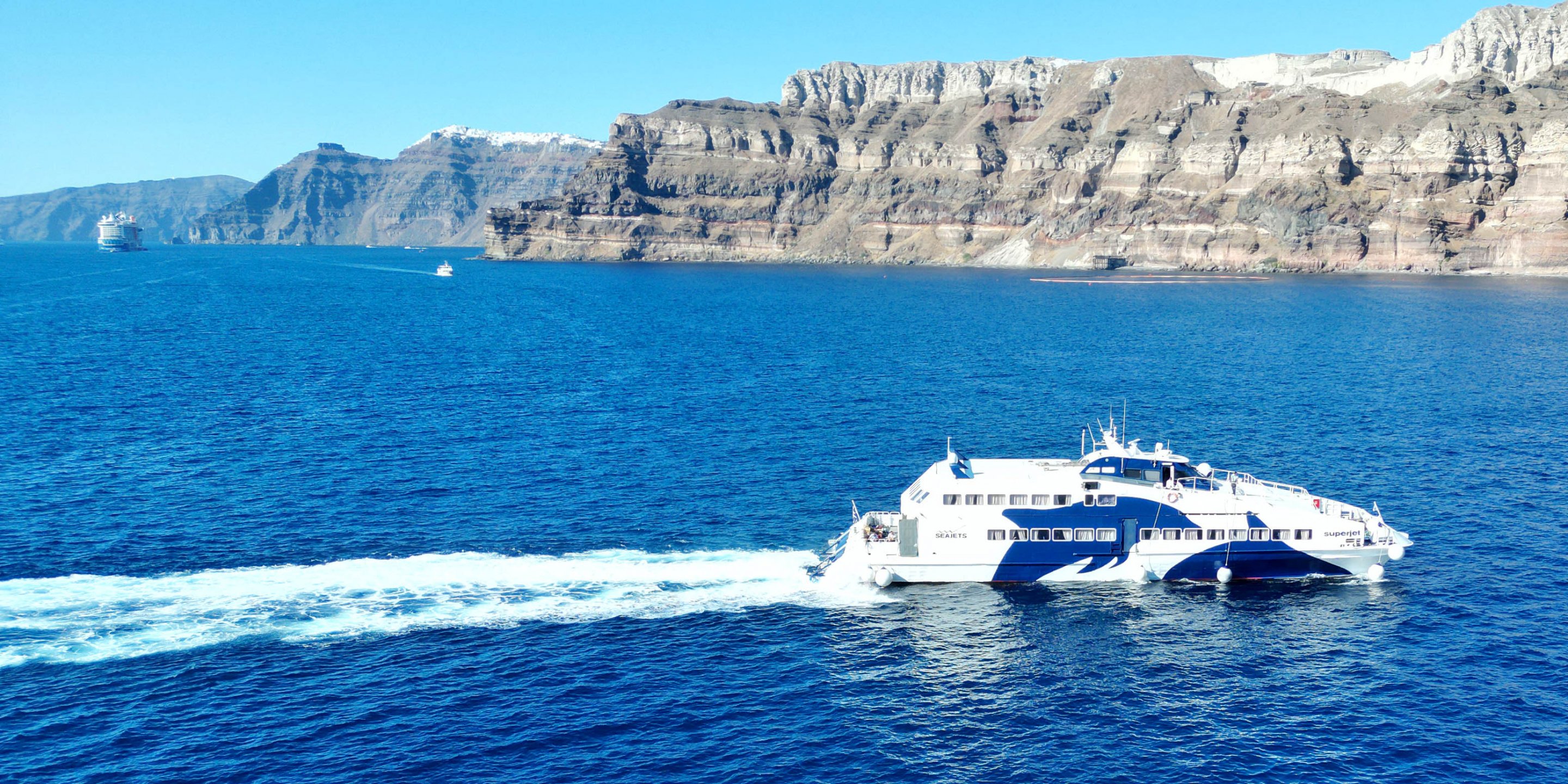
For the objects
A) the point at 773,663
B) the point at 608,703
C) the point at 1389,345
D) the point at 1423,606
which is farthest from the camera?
the point at 1389,345

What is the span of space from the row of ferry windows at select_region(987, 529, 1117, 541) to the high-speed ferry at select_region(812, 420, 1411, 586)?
0.14 ft

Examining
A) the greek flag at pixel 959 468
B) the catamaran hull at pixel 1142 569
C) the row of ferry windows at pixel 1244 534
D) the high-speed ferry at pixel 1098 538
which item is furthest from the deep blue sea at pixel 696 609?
the greek flag at pixel 959 468

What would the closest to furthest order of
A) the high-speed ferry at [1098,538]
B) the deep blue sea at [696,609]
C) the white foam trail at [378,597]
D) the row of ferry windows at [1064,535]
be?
1. the deep blue sea at [696,609]
2. the white foam trail at [378,597]
3. the high-speed ferry at [1098,538]
4. the row of ferry windows at [1064,535]

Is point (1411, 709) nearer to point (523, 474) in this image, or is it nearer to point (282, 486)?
point (523, 474)

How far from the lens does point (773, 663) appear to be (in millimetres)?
49625

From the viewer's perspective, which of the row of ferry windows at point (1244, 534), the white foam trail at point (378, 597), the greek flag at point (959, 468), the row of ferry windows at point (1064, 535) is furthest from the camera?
the greek flag at point (959, 468)

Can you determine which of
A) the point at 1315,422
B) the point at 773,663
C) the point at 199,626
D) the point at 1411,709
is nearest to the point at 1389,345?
the point at 1315,422

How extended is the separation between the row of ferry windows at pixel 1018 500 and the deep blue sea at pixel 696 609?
186 inches

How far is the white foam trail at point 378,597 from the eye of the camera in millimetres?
50750

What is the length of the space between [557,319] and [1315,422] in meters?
134

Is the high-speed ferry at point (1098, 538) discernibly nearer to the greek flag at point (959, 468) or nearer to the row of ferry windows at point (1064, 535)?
the row of ferry windows at point (1064, 535)

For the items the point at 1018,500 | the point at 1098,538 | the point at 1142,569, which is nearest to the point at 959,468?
the point at 1018,500

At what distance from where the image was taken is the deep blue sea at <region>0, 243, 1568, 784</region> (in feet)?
138

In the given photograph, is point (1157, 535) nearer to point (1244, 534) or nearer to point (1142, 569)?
point (1142, 569)
